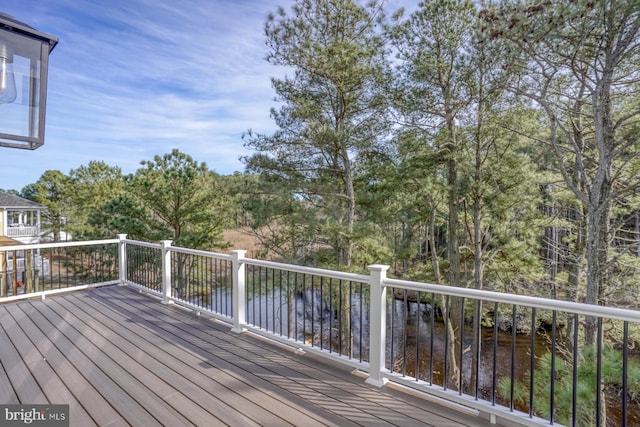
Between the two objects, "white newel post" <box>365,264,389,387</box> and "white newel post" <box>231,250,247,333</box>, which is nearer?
"white newel post" <box>365,264,389,387</box>

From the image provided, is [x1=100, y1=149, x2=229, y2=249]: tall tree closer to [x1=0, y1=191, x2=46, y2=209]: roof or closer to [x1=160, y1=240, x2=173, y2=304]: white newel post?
[x1=160, y1=240, x2=173, y2=304]: white newel post

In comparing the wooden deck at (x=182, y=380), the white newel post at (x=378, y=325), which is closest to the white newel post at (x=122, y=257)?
the wooden deck at (x=182, y=380)

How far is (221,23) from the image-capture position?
739 centimetres

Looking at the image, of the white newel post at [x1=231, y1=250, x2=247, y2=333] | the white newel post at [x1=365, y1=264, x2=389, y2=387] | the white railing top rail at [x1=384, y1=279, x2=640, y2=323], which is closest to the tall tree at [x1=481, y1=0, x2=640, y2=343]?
the white railing top rail at [x1=384, y1=279, x2=640, y2=323]

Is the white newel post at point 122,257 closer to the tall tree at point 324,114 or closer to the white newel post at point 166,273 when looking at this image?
the white newel post at point 166,273

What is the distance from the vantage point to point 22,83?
A: 2.91m

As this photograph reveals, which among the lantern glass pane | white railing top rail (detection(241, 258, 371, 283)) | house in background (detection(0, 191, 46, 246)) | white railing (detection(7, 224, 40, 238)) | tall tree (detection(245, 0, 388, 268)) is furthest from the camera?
white railing (detection(7, 224, 40, 238))

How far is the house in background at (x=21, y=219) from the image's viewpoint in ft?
60.2

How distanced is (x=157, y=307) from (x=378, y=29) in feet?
27.5

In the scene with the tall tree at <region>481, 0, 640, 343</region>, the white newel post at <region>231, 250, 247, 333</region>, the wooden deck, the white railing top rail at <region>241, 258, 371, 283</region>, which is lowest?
the wooden deck

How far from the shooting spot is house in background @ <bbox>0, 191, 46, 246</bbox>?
60.2 feet

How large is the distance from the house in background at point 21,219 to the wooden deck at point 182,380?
19834 mm

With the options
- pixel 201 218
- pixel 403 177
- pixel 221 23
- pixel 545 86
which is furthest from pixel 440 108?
pixel 201 218

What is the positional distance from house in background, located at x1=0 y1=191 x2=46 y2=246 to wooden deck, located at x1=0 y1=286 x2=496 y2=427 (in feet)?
65.1
